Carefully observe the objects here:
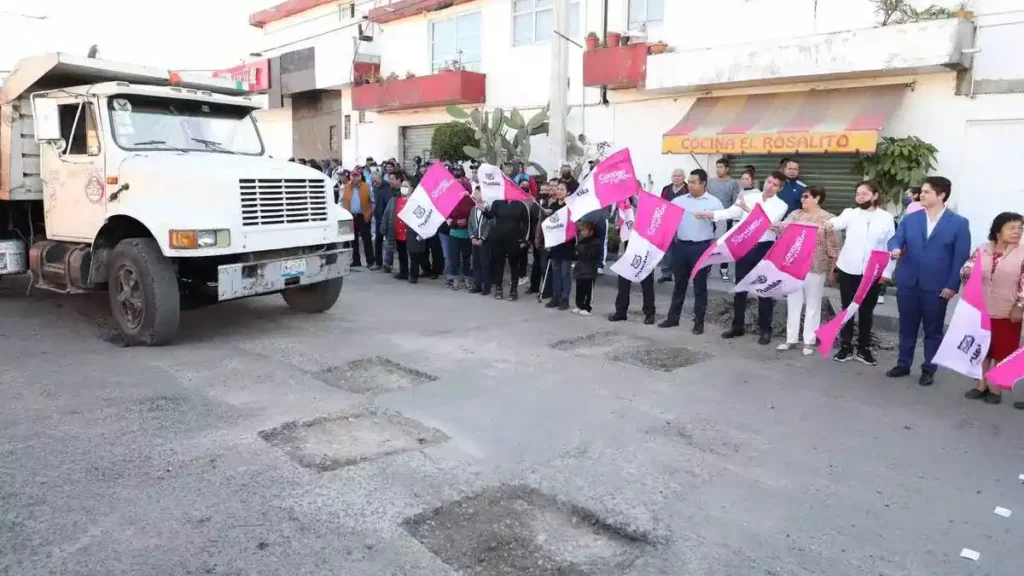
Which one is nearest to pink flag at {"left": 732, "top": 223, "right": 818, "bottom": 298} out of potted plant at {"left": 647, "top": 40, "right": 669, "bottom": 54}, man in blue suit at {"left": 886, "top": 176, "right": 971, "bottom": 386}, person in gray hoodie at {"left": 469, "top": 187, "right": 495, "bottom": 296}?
man in blue suit at {"left": 886, "top": 176, "right": 971, "bottom": 386}

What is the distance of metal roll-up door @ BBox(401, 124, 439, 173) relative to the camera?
2020cm

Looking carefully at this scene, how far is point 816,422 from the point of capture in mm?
5547

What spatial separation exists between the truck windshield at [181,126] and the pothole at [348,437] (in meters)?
4.06

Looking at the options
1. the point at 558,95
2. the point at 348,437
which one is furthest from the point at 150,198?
the point at 558,95

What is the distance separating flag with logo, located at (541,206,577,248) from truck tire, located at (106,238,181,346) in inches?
171

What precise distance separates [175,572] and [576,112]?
46.5 feet

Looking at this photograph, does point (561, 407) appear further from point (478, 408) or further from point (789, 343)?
point (789, 343)

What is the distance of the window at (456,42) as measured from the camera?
18.9 meters

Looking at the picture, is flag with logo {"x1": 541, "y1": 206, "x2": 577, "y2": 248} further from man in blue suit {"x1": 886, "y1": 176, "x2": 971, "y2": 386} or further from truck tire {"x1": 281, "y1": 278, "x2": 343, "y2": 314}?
man in blue suit {"x1": 886, "y1": 176, "x2": 971, "y2": 386}

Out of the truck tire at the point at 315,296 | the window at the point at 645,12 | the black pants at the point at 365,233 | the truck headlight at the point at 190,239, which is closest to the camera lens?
the truck headlight at the point at 190,239

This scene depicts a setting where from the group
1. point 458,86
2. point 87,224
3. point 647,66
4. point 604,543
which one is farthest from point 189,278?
point 458,86

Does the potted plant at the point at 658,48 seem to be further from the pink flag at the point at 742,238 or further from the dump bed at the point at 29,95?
the dump bed at the point at 29,95

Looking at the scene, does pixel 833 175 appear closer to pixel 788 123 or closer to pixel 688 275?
pixel 788 123

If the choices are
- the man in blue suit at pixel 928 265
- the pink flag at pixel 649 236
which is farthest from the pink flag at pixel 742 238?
the man in blue suit at pixel 928 265
